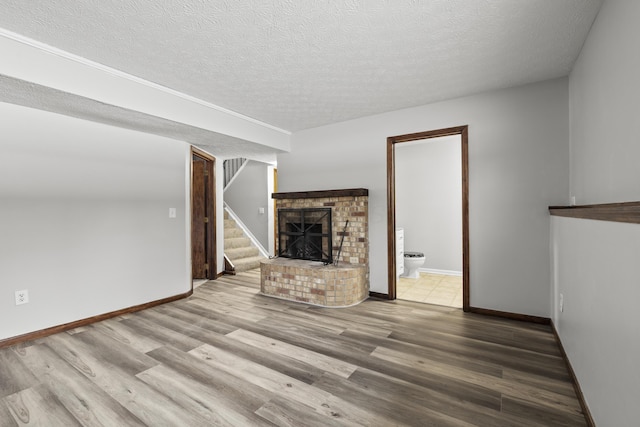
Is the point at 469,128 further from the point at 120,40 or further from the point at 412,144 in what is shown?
the point at 120,40

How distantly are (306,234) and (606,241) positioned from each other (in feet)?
9.92

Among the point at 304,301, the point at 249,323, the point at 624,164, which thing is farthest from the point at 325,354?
the point at 624,164

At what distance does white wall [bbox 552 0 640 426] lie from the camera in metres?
1.07

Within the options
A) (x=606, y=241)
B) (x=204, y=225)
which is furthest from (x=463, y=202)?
(x=204, y=225)

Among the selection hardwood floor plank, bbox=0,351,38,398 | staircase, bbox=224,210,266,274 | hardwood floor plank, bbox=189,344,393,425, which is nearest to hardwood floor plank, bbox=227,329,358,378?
hardwood floor plank, bbox=189,344,393,425

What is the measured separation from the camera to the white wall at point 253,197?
6406 mm

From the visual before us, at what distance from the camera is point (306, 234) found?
3953 mm

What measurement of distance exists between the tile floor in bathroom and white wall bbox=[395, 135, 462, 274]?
0.46m

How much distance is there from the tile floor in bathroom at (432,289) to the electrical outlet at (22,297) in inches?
146

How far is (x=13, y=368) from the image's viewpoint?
2100 mm

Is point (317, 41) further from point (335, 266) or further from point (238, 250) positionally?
point (238, 250)

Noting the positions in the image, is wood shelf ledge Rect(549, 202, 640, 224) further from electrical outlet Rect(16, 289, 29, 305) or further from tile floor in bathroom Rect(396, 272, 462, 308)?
electrical outlet Rect(16, 289, 29, 305)

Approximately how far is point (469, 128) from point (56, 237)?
416 centimetres

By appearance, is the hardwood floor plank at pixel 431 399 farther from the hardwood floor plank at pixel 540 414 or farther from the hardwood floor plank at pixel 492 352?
the hardwood floor plank at pixel 492 352
